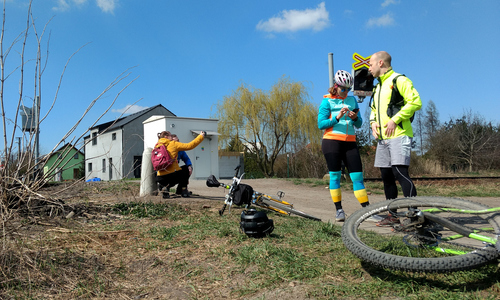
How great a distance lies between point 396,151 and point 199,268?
2551mm

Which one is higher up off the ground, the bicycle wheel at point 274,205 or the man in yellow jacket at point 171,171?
the man in yellow jacket at point 171,171

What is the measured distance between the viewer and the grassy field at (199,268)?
8.07 ft

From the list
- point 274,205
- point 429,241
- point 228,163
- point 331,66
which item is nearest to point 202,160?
point 228,163

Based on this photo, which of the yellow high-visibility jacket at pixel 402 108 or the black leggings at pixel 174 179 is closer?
the yellow high-visibility jacket at pixel 402 108

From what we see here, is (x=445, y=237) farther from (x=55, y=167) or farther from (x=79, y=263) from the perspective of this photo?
(x=55, y=167)

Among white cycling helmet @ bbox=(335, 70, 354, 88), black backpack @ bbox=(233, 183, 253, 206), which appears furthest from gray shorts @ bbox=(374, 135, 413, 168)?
black backpack @ bbox=(233, 183, 253, 206)

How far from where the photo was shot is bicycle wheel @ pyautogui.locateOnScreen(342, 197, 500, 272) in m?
2.13

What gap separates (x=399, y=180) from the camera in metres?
4.10

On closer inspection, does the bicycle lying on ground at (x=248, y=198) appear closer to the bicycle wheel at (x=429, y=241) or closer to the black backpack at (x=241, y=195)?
the black backpack at (x=241, y=195)

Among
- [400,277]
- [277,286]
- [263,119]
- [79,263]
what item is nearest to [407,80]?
[400,277]

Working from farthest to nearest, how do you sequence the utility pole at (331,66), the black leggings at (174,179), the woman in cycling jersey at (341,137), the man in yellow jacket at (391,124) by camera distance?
the utility pole at (331,66)
the black leggings at (174,179)
the woman in cycling jersey at (341,137)
the man in yellow jacket at (391,124)

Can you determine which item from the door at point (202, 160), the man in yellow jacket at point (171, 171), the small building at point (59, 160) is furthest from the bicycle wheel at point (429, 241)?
the door at point (202, 160)

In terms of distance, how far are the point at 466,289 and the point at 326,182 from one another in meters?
11.1

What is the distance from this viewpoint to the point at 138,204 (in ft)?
Answer: 18.8
